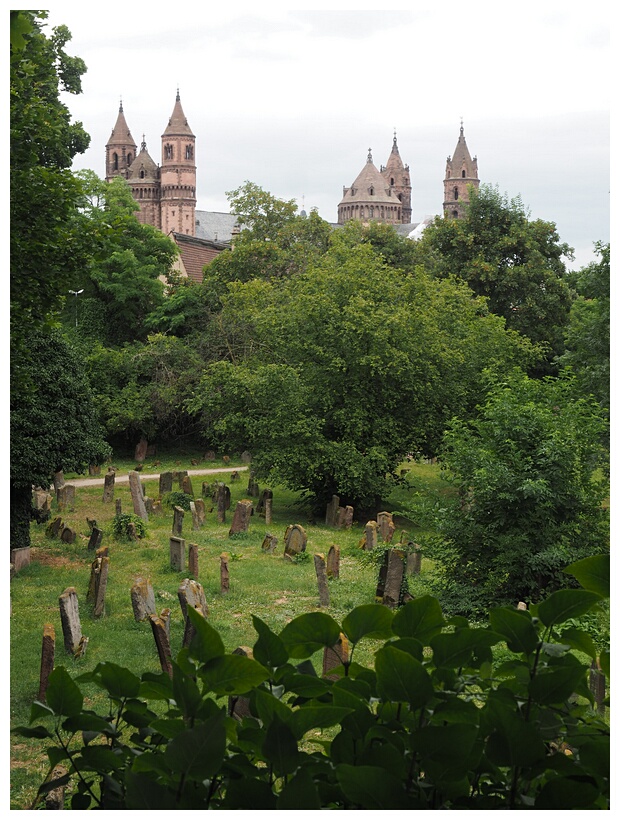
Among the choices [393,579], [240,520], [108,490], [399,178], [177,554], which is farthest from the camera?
[399,178]

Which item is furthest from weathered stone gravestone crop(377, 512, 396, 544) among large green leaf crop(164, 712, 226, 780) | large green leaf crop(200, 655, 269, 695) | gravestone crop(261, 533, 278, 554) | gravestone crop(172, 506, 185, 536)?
large green leaf crop(164, 712, 226, 780)

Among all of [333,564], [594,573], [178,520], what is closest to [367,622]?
[594,573]

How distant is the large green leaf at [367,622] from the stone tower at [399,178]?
112 m

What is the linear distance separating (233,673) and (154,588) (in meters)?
11.4

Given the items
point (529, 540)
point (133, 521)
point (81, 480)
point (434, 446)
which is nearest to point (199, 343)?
point (81, 480)

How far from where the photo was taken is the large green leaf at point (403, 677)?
137 centimetres

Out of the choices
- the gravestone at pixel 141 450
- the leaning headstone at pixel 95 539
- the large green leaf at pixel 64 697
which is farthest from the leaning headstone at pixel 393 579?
the gravestone at pixel 141 450

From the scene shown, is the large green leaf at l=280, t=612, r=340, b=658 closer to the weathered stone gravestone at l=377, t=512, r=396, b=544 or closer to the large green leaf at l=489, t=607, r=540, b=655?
the large green leaf at l=489, t=607, r=540, b=655

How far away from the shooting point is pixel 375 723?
1.43 m

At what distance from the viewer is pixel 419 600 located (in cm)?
151

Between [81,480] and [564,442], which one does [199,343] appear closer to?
[81,480]

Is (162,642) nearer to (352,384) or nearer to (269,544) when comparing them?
(269,544)

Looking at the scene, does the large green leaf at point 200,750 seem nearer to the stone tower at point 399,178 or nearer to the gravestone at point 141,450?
the gravestone at point 141,450
